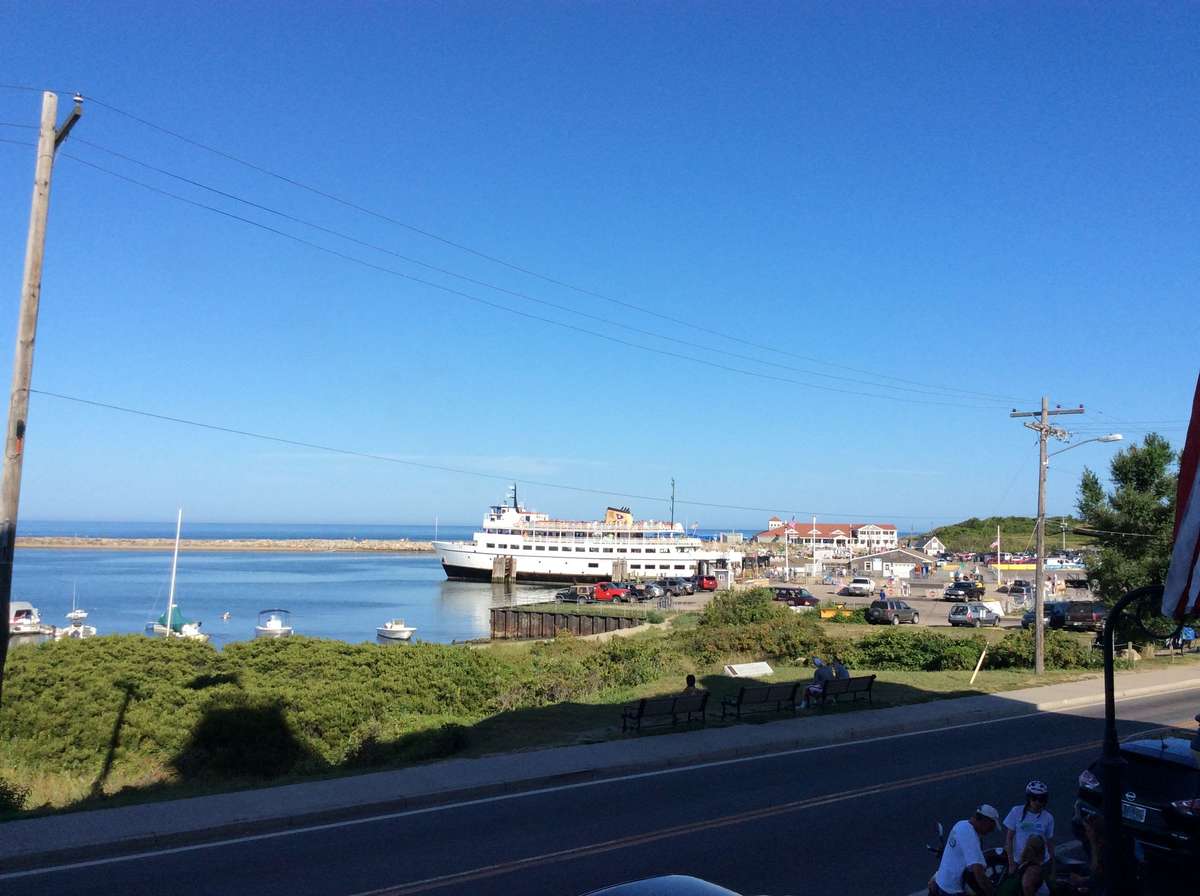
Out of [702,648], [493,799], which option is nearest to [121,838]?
[493,799]

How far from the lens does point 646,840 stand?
10273mm

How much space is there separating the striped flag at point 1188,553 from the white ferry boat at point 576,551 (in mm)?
101790

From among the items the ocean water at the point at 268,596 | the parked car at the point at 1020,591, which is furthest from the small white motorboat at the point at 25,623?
the parked car at the point at 1020,591

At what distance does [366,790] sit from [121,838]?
307 cm

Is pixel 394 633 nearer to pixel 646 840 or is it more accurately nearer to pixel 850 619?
pixel 850 619

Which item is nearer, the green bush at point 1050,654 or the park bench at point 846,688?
the park bench at point 846,688

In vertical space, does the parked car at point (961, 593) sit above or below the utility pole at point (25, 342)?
below

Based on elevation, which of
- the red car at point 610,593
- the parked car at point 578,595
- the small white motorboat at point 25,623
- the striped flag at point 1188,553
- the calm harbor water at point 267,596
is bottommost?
the calm harbor water at point 267,596

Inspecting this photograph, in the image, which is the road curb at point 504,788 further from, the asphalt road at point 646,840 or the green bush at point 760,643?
the green bush at point 760,643

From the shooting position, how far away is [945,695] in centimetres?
2181

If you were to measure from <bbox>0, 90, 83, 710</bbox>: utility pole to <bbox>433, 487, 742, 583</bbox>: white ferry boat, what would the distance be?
9697cm

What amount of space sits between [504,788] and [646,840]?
10.2 ft

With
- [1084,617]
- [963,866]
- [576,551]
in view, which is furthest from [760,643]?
[576,551]

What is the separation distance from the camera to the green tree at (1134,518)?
37.8 meters
